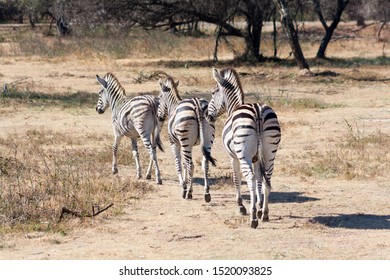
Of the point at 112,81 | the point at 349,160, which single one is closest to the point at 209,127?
the point at 112,81

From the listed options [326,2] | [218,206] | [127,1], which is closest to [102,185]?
[218,206]

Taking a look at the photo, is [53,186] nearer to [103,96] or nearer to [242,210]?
[242,210]

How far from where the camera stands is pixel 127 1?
32.2m

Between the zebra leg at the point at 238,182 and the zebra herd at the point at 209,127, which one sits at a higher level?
the zebra herd at the point at 209,127

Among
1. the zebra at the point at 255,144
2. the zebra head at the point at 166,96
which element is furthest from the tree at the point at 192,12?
the zebra at the point at 255,144

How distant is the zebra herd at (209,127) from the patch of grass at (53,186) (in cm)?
72

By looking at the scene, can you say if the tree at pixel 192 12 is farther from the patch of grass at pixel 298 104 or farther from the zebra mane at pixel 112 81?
the zebra mane at pixel 112 81

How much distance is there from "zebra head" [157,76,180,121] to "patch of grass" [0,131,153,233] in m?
1.12

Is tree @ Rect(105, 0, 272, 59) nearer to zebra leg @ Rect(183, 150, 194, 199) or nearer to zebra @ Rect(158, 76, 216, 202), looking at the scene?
zebra @ Rect(158, 76, 216, 202)

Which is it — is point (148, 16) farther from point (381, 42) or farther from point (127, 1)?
point (381, 42)

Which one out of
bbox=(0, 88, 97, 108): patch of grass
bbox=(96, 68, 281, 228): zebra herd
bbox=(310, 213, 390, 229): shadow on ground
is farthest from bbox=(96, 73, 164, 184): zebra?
bbox=(0, 88, 97, 108): patch of grass

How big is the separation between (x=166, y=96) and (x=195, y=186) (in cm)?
146

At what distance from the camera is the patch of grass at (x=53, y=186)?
10133 millimetres

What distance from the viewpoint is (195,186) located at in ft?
41.3
